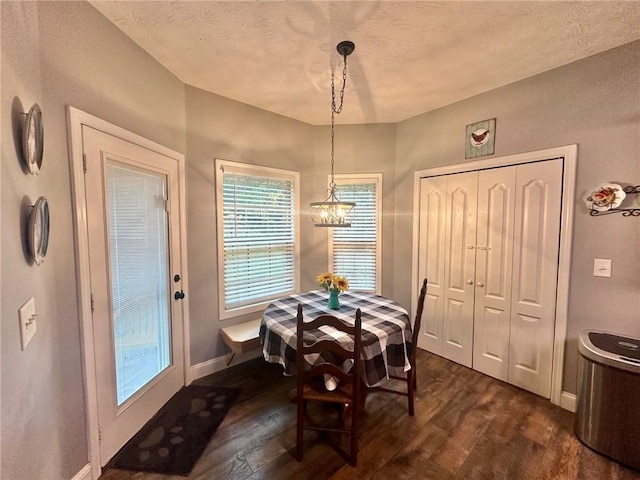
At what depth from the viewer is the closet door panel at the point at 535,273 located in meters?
2.19

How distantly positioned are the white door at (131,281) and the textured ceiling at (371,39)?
80 centimetres

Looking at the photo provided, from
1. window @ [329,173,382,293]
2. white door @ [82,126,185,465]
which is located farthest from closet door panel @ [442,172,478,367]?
white door @ [82,126,185,465]

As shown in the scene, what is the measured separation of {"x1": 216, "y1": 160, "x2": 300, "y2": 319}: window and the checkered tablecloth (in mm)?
689

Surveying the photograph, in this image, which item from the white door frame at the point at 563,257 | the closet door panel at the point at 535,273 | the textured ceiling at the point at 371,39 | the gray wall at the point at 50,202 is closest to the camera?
the gray wall at the point at 50,202

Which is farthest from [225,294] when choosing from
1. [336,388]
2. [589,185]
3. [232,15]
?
[589,185]

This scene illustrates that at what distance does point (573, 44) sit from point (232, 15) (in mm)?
2327

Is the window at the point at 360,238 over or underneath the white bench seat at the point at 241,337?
over

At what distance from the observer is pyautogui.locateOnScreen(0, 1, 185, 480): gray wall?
3.04 feet

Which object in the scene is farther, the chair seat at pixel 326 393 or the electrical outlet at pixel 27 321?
the chair seat at pixel 326 393

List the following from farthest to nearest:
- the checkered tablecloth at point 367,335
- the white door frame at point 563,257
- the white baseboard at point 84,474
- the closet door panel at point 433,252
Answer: the closet door panel at point 433,252
the white door frame at point 563,257
the checkered tablecloth at point 367,335
the white baseboard at point 84,474

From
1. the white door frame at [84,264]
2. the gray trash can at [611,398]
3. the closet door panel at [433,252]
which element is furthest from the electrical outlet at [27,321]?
the closet door panel at [433,252]

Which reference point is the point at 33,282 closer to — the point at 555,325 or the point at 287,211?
the point at 287,211

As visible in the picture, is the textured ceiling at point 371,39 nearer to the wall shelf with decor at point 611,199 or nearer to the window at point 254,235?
the window at point 254,235

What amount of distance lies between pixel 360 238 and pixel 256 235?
4.29 ft
